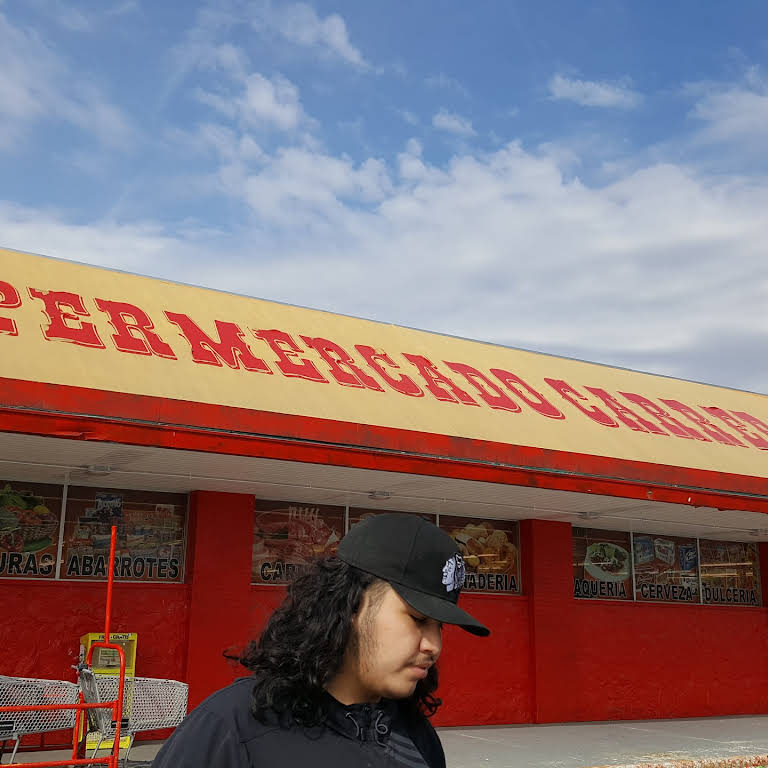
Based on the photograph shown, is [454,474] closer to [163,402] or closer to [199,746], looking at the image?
[163,402]

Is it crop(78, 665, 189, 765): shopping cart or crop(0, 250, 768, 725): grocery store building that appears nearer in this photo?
crop(78, 665, 189, 765): shopping cart

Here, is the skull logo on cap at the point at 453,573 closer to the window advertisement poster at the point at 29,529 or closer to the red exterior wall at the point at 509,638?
the red exterior wall at the point at 509,638

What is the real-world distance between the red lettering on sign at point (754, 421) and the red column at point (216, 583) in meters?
8.44

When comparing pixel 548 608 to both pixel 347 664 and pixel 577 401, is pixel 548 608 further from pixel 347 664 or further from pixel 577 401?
pixel 347 664

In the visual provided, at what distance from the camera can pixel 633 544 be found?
15.6 meters

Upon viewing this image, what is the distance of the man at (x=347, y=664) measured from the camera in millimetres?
1918

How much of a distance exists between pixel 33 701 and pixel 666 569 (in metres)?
10.8

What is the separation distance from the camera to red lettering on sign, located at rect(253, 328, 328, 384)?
10.2m

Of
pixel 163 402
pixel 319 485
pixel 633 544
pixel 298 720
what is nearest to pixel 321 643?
pixel 298 720

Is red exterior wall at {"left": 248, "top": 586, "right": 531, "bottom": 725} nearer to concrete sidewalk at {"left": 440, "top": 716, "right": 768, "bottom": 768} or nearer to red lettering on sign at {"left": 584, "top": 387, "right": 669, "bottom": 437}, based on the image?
concrete sidewalk at {"left": 440, "top": 716, "right": 768, "bottom": 768}

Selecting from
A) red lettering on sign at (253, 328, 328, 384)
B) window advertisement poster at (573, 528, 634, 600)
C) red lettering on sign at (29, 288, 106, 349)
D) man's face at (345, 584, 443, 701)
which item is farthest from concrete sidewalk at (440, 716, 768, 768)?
man's face at (345, 584, 443, 701)

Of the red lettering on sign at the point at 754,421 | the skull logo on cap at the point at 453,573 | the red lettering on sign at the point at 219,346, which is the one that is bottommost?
the skull logo on cap at the point at 453,573

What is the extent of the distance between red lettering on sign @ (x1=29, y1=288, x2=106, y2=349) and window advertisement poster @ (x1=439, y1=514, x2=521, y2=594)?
6.27 metres


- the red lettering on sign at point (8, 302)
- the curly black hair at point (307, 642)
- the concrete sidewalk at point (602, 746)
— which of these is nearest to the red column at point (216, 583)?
the concrete sidewalk at point (602, 746)
